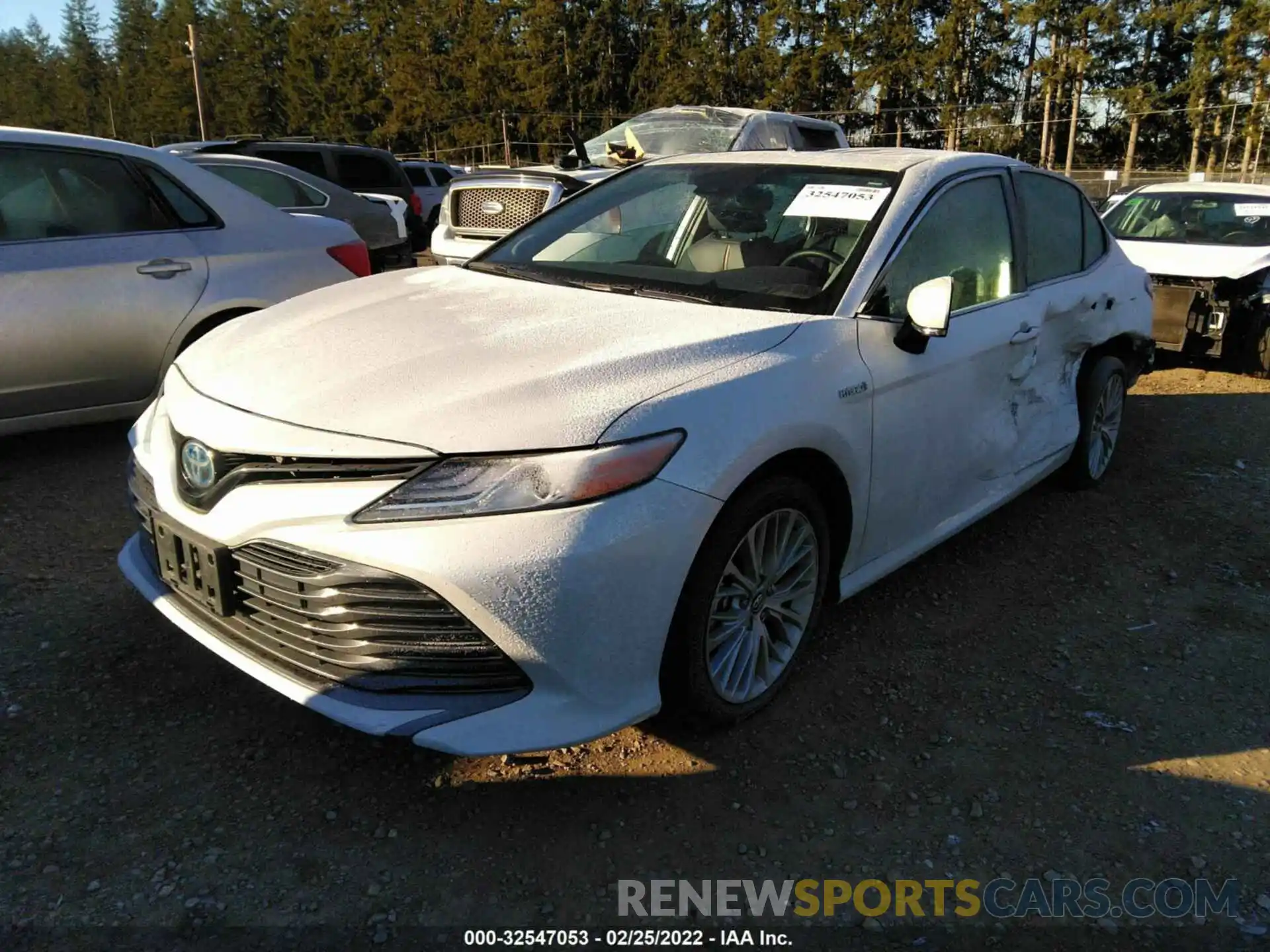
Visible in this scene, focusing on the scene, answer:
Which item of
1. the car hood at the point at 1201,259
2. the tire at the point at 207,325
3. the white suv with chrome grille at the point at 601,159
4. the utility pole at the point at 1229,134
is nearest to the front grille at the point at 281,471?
the tire at the point at 207,325

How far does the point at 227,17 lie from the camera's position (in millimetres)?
72750

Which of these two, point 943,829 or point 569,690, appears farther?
point 943,829

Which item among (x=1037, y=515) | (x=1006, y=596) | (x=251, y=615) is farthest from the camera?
(x=1037, y=515)

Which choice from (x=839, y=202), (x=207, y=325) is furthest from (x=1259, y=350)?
(x=207, y=325)

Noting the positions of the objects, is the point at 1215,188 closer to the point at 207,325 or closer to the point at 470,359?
the point at 207,325

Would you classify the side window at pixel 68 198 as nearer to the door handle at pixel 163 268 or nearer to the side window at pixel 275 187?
the door handle at pixel 163 268

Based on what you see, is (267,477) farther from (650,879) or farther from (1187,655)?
(1187,655)

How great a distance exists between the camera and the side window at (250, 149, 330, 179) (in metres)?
11.2

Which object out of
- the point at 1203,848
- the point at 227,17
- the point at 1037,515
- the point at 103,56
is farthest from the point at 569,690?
the point at 103,56

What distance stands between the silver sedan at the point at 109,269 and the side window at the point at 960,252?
10.7ft

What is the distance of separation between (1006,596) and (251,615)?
9.18 feet

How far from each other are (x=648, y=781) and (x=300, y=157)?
11.0 metres

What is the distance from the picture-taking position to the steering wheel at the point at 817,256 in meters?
3.15

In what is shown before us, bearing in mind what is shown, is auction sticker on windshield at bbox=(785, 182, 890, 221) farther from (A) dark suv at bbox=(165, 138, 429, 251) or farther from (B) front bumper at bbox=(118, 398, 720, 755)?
(A) dark suv at bbox=(165, 138, 429, 251)
